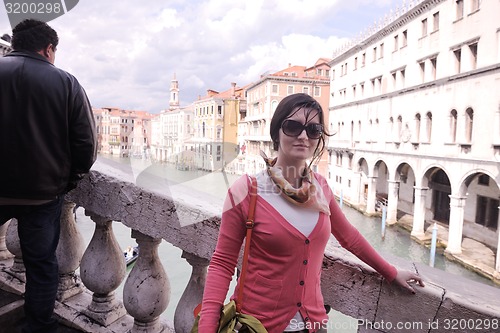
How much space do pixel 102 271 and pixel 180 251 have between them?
51.1 ft

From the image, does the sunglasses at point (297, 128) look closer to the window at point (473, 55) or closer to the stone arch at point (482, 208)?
the stone arch at point (482, 208)

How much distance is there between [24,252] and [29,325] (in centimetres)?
33

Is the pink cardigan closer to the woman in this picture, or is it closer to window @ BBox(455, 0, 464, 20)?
the woman

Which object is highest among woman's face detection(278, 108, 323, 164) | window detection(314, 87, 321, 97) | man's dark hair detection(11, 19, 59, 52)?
window detection(314, 87, 321, 97)

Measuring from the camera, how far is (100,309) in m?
1.84

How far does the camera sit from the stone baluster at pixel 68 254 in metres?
1.98

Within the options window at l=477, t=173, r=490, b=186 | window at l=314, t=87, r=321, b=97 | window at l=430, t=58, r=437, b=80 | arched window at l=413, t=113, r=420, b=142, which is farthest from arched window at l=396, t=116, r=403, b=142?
window at l=314, t=87, r=321, b=97

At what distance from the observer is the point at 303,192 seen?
1267 mm

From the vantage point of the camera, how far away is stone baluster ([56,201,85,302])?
1.98 metres

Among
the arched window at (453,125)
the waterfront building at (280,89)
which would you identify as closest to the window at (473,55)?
the arched window at (453,125)

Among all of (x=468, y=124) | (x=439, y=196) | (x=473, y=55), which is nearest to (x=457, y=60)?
(x=473, y=55)

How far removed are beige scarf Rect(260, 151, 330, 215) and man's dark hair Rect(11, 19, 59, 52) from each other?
1.15 metres

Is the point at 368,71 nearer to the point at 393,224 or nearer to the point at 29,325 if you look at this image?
the point at 393,224

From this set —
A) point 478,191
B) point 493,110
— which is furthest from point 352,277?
point 478,191
